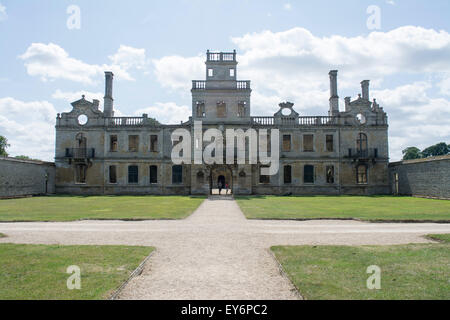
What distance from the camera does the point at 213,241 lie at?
1074 centimetres

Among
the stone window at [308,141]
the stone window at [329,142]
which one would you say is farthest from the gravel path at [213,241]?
the stone window at [329,142]

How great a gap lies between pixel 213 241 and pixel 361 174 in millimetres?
32437

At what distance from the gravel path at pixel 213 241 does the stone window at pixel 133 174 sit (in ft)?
78.4

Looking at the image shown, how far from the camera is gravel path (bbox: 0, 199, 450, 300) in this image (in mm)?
6148

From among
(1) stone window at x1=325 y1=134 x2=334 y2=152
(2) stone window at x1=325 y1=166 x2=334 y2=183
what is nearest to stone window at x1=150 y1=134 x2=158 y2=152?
(1) stone window at x1=325 y1=134 x2=334 y2=152

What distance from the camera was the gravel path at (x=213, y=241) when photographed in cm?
615

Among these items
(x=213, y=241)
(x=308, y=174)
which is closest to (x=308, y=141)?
(x=308, y=174)

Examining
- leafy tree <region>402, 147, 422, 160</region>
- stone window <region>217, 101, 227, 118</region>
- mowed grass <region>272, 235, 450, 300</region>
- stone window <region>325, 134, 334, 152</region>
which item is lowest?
mowed grass <region>272, 235, 450, 300</region>

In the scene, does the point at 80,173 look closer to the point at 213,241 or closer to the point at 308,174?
the point at 308,174

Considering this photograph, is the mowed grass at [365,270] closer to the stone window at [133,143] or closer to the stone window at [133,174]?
the stone window at [133,174]

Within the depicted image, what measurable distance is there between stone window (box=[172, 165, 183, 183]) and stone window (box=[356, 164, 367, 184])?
20756 mm

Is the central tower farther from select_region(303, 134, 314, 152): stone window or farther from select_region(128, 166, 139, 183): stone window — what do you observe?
select_region(128, 166, 139, 183): stone window

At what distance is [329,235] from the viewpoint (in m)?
11.7
